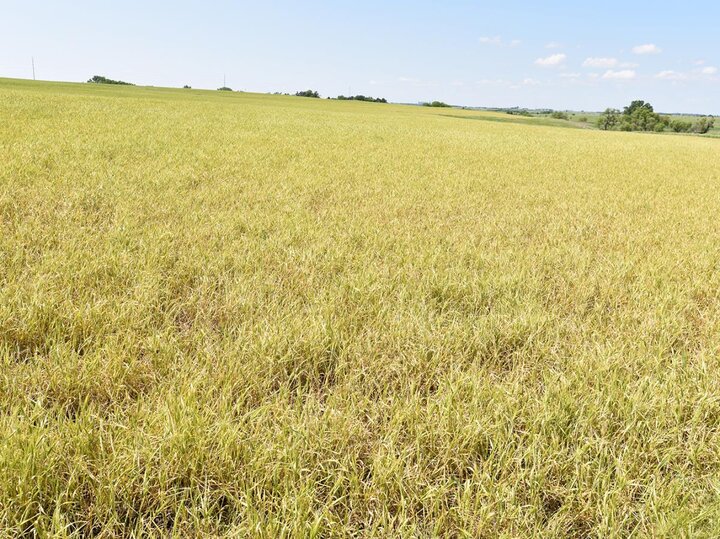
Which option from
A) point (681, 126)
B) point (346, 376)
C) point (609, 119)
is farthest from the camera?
point (609, 119)

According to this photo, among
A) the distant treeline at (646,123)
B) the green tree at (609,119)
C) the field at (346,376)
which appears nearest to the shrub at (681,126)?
the distant treeline at (646,123)

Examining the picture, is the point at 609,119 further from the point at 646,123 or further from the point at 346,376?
the point at 346,376

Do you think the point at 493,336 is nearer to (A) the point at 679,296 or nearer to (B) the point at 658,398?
(B) the point at 658,398

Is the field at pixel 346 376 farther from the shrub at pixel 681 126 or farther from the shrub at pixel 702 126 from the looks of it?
the shrub at pixel 702 126

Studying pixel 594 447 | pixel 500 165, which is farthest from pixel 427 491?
pixel 500 165

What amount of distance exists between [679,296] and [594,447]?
218 cm

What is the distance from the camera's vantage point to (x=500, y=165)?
1168 cm

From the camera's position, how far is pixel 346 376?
7.06ft

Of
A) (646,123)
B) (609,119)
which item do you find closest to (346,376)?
(646,123)

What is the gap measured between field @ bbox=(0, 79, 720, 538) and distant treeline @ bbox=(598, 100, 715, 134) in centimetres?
11515

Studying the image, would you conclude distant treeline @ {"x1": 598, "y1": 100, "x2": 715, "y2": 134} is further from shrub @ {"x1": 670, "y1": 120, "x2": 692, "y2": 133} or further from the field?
the field

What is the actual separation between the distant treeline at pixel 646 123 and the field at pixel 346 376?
378 ft

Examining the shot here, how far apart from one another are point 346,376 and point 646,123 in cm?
13311

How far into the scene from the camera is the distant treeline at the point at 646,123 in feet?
335
